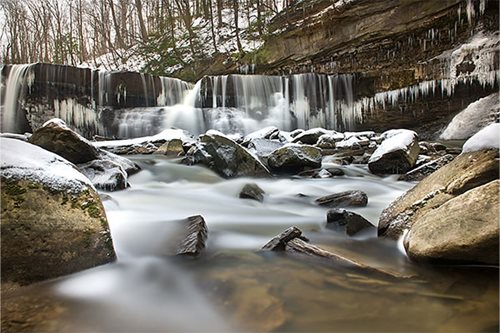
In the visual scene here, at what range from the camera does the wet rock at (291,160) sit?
5.82m

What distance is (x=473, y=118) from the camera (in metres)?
11.1

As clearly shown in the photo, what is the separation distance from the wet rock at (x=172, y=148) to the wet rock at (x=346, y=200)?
4824mm

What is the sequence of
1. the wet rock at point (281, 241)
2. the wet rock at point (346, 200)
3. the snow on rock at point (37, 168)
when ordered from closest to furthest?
the snow on rock at point (37, 168) < the wet rock at point (281, 241) < the wet rock at point (346, 200)

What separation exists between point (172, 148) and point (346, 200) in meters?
5.40

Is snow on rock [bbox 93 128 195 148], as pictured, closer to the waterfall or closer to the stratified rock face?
the waterfall

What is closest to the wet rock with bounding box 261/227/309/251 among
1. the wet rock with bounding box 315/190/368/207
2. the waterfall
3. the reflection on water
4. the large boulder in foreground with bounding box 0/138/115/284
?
the reflection on water

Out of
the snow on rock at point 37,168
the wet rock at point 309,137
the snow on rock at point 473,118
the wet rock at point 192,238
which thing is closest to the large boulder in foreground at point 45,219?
the snow on rock at point 37,168

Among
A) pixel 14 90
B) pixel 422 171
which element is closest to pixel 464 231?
pixel 422 171

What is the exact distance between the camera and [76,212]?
209 cm

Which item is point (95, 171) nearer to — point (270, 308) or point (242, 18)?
point (270, 308)

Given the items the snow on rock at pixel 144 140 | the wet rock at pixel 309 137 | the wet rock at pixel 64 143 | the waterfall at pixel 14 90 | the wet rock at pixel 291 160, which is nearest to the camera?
the wet rock at pixel 64 143

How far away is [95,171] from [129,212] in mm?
1405

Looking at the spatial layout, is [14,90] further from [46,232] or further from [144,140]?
[46,232]

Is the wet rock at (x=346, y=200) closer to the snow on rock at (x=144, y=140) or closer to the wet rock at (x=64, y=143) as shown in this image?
the wet rock at (x=64, y=143)
